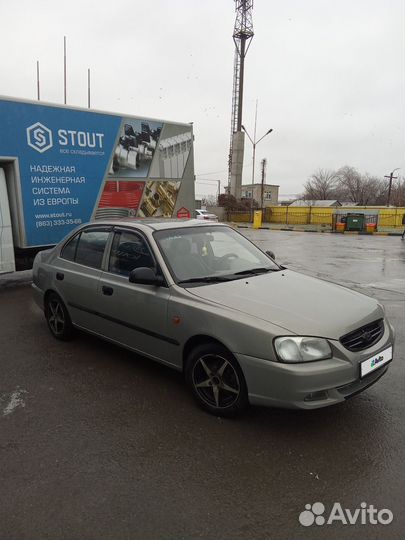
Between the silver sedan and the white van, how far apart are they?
116 inches

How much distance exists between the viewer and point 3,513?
2.37m

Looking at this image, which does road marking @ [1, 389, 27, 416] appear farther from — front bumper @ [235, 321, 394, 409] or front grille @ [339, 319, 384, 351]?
front grille @ [339, 319, 384, 351]

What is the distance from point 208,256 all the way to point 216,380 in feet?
4.30

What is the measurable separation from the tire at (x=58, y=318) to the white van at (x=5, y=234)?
2.70 meters

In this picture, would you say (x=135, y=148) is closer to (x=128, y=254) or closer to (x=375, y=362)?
(x=128, y=254)

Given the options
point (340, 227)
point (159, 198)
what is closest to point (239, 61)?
point (340, 227)

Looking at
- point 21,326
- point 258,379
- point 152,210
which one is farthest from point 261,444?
point 152,210

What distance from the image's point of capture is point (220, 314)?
3.23 m

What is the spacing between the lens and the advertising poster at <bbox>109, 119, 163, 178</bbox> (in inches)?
351

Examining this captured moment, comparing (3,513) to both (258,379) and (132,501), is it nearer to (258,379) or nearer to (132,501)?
(132,501)

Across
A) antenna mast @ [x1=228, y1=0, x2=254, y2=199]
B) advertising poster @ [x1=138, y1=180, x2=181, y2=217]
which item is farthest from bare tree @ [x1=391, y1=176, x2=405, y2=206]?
advertising poster @ [x1=138, y1=180, x2=181, y2=217]

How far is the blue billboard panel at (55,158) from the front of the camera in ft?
24.0

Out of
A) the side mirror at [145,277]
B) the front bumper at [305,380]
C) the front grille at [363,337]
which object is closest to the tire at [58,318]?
the side mirror at [145,277]

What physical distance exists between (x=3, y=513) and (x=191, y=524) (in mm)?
1037
